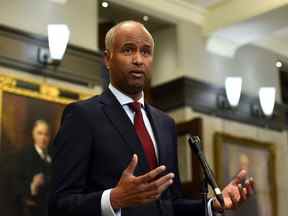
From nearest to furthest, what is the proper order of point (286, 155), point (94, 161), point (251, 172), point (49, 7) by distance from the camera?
point (94, 161) → point (49, 7) → point (251, 172) → point (286, 155)

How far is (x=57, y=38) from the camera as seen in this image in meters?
5.35

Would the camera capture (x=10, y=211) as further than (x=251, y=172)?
No

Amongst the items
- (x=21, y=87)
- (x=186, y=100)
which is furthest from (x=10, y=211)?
(x=186, y=100)

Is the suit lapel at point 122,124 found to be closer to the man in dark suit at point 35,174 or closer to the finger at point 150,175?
the finger at point 150,175

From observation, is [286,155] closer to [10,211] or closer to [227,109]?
[227,109]

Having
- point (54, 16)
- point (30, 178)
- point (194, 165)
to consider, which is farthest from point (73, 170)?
point (194, 165)

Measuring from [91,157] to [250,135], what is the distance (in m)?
5.90

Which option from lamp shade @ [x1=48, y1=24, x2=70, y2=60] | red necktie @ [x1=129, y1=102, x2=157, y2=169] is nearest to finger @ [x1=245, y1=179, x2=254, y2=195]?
red necktie @ [x1=129, y1=102, x2=157, y2=169]

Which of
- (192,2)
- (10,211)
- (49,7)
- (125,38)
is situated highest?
(192,2)

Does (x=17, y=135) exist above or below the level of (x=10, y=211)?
above

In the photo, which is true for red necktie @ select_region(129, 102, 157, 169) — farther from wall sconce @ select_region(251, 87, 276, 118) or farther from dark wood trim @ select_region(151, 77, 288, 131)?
wall sconce @ select_region(251, 87, 276, 118)

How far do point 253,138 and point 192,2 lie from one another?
6.35 feet

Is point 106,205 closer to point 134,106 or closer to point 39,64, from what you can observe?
point 134,106

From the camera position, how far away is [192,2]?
6977mm
